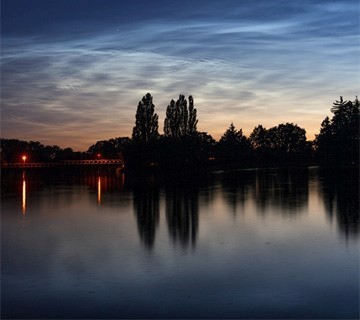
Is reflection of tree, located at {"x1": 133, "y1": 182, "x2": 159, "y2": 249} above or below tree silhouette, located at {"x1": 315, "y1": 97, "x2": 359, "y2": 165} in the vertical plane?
below

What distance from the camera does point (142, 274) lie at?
43.7 ft

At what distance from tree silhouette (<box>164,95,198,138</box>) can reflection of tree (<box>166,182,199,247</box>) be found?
51.5 m

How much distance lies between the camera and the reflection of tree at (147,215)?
1913 cm

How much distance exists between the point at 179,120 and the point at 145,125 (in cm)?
811

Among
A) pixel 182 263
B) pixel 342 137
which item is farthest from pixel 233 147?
pixel 182 263

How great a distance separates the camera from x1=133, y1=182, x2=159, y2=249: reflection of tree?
19134 mm

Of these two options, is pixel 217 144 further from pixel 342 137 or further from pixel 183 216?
pixel 183 216

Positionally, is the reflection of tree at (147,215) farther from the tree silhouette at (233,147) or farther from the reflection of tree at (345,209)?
the tree silhouette at (233,147)

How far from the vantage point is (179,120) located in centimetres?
8925

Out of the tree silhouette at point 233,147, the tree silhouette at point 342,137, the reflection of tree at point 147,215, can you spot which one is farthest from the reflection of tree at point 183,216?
the tree silhouette at point 233,147

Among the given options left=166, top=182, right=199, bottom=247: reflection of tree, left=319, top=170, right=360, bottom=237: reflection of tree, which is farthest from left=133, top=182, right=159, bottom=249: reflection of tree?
left=319, top=170, right=360, bottom=237: reflection of tree

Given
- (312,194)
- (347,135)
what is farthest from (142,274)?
(347,135)

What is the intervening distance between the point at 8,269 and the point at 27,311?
13.1 ft

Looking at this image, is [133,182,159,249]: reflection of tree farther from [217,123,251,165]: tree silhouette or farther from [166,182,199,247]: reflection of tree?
[217,123,251,165]: tree silhouette
